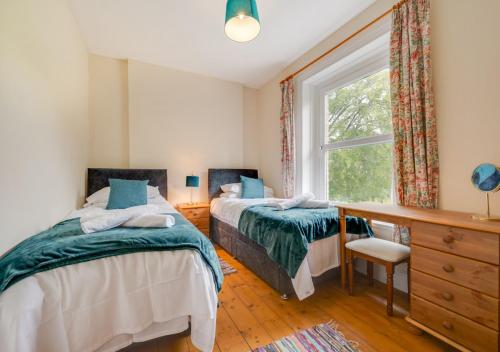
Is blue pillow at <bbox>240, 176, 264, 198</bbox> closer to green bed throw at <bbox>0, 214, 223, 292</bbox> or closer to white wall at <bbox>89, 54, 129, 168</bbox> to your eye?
white wall at <bbox>89, 54, 129, 168</bbox>

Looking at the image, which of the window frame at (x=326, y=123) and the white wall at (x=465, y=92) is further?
the window frame at (x=326, y=123)

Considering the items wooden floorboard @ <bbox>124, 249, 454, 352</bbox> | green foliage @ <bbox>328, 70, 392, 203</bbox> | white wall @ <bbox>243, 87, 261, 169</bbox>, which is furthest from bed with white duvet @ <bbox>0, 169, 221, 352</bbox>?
white wall @ <bbox>243, 87, 261, 169</bbox>

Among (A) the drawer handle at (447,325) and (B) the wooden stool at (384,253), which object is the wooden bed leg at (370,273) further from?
(A) the drawer handle at (447,325)

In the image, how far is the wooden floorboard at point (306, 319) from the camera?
1.40 meters

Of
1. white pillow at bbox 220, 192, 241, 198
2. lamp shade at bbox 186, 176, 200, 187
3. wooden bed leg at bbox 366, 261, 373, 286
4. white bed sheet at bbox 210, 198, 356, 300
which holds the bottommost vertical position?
wooden bed leg at bbox 366, 261, 373, 286

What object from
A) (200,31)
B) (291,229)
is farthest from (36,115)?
(291,229)

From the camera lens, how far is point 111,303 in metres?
1.17

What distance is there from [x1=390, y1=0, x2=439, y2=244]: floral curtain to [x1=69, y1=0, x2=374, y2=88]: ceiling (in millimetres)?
618

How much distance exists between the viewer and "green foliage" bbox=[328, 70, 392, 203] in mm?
2361

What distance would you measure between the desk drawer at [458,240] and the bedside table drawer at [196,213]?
8.81 ft

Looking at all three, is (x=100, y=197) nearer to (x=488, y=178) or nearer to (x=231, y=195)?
(x=231, y=195)

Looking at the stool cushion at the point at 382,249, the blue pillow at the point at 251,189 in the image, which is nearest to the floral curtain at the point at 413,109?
the stool cushion at the point at 382,249

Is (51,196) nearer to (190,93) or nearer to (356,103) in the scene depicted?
(190,93)

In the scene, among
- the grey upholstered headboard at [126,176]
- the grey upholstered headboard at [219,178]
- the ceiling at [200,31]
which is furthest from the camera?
the grey upholstered headboard at [219,178]
